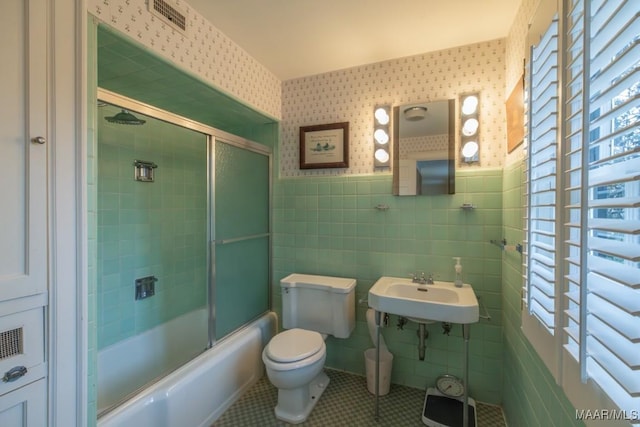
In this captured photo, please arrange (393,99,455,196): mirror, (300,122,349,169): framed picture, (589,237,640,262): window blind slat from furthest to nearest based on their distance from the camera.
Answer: (300,122,349,169): framed picture → (393,99,455,196): mirror → (589,237,640,262): window blind slat

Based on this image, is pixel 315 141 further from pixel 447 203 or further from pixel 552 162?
pixel 552 162

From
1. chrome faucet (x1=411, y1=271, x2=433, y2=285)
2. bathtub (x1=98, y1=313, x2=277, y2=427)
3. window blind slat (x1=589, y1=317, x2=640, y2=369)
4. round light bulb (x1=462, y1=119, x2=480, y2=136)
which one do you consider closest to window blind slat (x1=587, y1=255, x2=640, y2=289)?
window blind slat (x1=589, y1=317, x2=640, y2=369)

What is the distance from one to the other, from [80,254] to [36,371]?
16.1 inches

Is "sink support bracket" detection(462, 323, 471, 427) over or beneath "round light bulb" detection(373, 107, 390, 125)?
beneath

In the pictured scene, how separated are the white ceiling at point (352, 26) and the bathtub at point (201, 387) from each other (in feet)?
6.96

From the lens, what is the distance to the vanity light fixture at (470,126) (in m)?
1.90

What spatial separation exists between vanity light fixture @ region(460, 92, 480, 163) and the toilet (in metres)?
1.24

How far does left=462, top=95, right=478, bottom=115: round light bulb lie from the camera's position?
6.22 ft

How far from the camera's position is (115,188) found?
1.98 m

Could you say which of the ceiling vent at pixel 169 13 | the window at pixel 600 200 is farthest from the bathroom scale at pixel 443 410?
the ceiling vent at pixel 169 13

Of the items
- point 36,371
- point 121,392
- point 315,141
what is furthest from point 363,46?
point 121,392

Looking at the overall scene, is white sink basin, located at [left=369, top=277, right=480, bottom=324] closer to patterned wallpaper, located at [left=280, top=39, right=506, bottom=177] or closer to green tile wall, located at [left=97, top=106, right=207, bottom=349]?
patterned wallpaper, located at [left=280, top=39, right=506, bottom=177]

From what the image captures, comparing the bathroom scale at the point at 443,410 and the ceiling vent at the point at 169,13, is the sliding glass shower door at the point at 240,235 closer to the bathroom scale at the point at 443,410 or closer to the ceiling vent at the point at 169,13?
the ceiling vent at the point at 169,13

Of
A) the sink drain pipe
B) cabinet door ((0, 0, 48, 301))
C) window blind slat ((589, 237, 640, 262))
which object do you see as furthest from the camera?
the sink drain pipe
